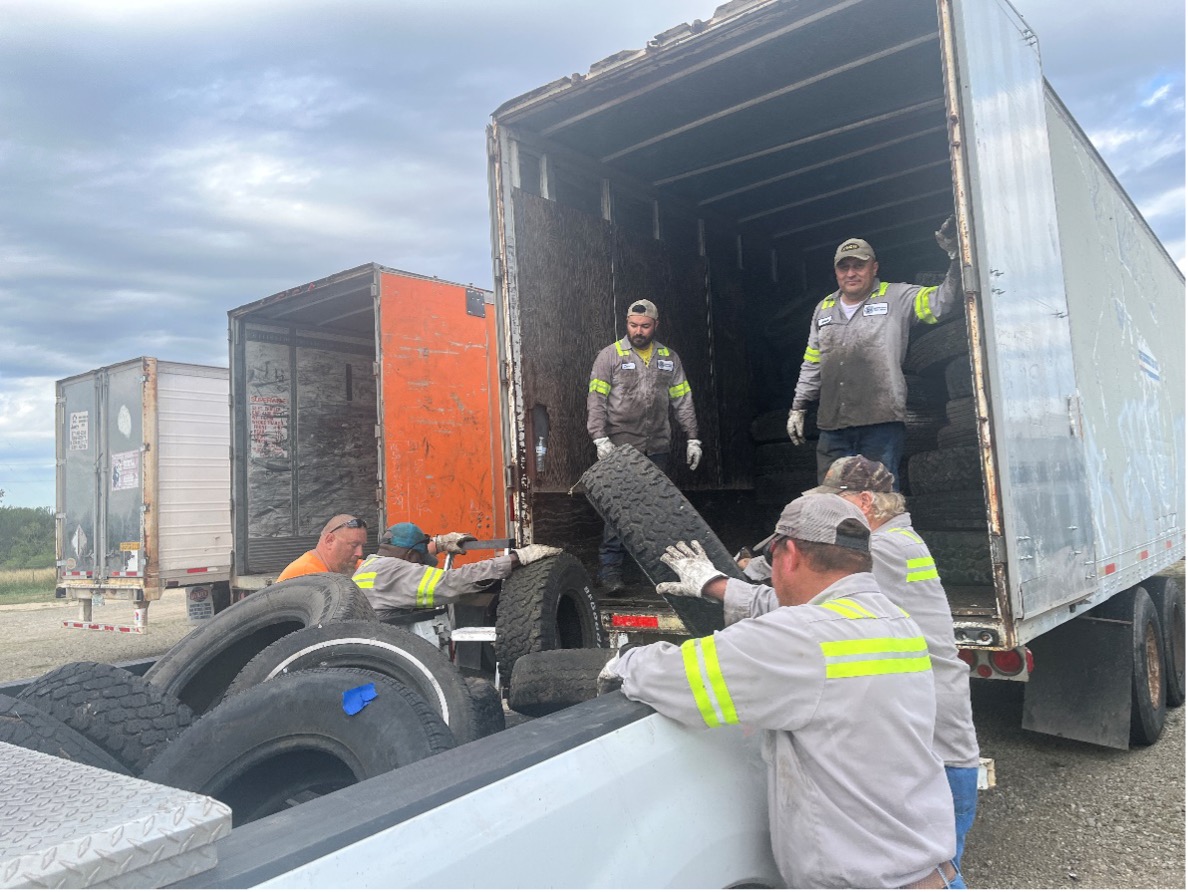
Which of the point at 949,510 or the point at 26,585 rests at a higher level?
the point at 949,510

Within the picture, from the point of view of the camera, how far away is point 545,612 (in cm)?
407

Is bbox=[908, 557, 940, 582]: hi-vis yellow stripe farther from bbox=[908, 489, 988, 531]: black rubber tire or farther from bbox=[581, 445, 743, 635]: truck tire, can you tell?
bbox=[908, 489, 988, 531]: black rubber tire

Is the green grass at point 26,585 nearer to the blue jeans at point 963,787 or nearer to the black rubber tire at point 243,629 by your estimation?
the black rubber tire at point 243,629

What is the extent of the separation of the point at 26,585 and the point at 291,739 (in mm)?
19460

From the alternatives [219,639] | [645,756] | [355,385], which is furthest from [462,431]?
[645,756]

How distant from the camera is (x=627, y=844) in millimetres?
1400

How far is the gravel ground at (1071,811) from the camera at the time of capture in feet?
11.7

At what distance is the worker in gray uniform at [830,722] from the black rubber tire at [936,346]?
4.17m

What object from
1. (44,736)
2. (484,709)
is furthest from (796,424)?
(44,736)

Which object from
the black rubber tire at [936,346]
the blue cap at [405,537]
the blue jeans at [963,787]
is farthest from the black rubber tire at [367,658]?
the black rubber tire at [936,346]

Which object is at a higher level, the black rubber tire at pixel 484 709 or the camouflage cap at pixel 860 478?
the camouflage cap at pixel 860 478

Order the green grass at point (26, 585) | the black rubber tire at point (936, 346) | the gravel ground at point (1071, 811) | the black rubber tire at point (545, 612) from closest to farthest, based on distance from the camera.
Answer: the gravel ground at point (1071, 811) < the black rubber tire at point (545, 612) < the black rubber tire at point (936, 346) < the green grass at point (26, 585)

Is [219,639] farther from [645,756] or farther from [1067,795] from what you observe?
[1067,795]

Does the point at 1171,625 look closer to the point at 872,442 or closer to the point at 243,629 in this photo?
the point at 872,442
